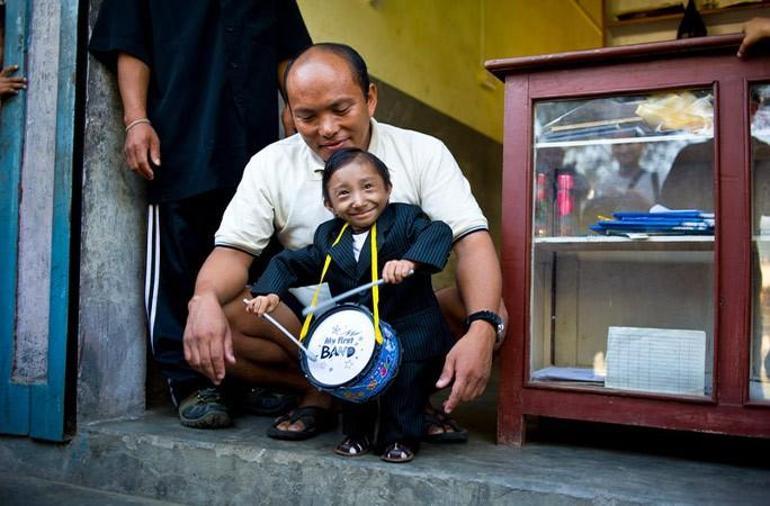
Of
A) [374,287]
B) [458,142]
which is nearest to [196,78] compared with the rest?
[374,287]

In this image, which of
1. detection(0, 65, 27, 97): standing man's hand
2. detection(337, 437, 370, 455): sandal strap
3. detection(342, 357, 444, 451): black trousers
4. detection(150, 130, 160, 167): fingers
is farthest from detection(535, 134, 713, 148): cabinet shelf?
detection(0, 65, 27, 97): standing man's hand

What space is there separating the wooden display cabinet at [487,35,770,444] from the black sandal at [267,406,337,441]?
542 mm

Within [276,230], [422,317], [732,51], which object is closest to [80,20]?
[276,230]

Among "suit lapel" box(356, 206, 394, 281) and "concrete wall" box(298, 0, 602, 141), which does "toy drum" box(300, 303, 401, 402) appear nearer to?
"suit lapel" box(356, 206, 394, 281)

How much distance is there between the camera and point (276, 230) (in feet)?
8.13

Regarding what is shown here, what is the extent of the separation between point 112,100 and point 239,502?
1405mm

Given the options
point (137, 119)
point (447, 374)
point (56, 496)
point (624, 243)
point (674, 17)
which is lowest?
point (56, 496)

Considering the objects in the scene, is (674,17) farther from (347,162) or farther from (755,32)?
(347,162)

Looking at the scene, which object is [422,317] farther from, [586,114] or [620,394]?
[586,114]

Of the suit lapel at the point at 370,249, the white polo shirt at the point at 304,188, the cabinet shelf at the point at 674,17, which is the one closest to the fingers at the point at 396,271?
the suit lapel at the point at 370,249

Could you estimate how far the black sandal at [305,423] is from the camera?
7.55ft

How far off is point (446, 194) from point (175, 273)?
3.30ft

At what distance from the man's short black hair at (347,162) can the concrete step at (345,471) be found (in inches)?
28.6

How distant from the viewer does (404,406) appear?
2.05 metres
